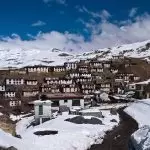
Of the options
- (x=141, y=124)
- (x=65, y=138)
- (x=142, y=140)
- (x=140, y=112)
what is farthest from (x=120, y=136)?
(x=142, y=140)

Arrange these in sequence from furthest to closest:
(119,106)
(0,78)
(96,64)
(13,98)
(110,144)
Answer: (96,64), (0,78), (13,98), (119,106), (110,144)

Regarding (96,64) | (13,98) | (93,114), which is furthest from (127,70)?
(93,114)

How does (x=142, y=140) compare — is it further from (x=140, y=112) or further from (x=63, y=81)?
(x=63, y=81)

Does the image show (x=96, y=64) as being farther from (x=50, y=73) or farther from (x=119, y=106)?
(x=119, y=106)

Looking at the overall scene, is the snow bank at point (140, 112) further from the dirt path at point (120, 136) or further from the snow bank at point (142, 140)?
the snow bank at point (142, 140)

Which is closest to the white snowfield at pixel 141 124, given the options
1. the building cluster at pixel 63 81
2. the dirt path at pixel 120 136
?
the dirt path at pixel 120 136

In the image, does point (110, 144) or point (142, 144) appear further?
point (110, 144)
